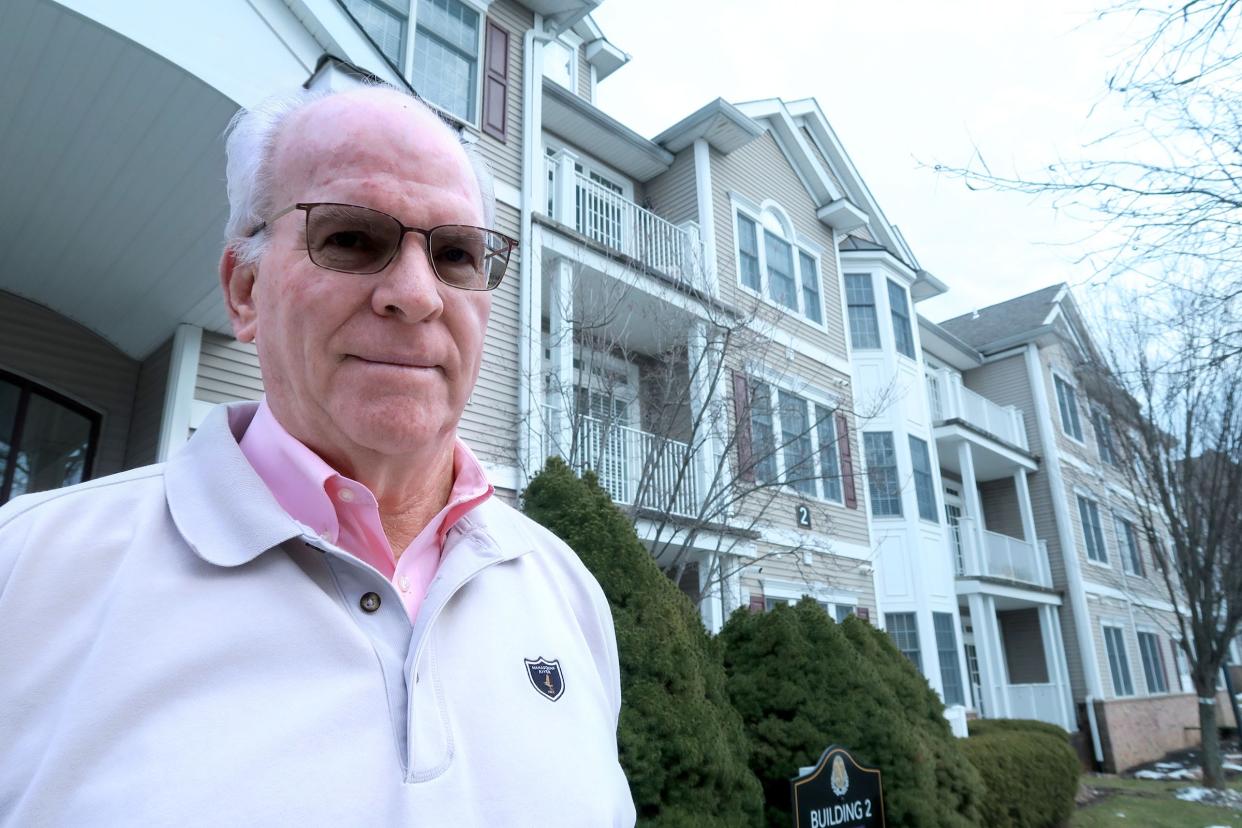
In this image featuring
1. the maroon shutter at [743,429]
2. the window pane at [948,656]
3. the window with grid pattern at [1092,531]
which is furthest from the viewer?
the window with grid pattern at [1092,531]

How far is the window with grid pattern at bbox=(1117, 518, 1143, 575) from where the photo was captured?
2428 cm

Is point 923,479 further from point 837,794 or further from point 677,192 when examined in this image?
point 837,794

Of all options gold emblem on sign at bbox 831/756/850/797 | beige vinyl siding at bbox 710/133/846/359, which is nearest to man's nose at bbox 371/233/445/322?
gold emblem on sign at bbox 831/756/850/797

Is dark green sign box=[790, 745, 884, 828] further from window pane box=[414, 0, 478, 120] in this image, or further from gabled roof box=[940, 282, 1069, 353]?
gabled roof box=[940, 282, 1069, 353]

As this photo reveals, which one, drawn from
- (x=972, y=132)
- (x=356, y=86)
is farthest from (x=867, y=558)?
(x=356, y=86)

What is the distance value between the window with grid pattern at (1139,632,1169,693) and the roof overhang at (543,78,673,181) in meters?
21.1

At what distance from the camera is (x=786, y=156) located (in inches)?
639

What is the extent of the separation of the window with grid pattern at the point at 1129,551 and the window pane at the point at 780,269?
15871mm

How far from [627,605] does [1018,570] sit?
18.9 meters

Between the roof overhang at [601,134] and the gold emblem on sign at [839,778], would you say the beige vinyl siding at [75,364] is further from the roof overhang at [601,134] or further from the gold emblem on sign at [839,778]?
the roof overhang at [601,134]

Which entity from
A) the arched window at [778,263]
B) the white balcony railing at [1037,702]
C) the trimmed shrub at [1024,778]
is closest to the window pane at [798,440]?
the arched window at [778,263]

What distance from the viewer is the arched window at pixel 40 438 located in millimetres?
6289

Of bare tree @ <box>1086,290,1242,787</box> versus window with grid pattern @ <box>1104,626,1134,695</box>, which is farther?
window with grid pattern @ <box>1104,626,1134,695</box>

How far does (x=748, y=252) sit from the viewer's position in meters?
14.2
